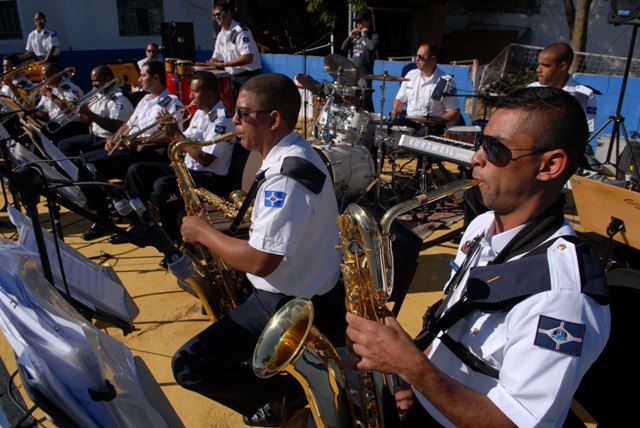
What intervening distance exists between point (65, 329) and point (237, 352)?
1.05 m

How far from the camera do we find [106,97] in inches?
250

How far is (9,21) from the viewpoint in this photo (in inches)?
560

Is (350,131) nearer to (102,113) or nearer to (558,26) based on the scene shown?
(102,113)

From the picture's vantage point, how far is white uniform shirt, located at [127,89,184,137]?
5.41m

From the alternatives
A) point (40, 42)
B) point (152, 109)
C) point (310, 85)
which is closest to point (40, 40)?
point (40, 42)

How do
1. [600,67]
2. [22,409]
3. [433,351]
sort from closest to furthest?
[22,409] → [433,351] → [600,67]

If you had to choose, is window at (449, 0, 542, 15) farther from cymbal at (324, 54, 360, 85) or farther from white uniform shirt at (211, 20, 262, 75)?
cymbal at (324, 54, 360, 85)

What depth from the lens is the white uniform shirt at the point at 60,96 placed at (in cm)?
687

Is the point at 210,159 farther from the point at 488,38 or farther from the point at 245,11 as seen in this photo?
the point at 488,38

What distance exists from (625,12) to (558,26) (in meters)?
14.8

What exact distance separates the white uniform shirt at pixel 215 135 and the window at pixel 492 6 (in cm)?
1730

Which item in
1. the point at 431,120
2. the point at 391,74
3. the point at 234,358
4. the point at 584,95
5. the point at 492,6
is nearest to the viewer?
the point at 234,358

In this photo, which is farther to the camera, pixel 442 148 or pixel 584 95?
pixel 584 95

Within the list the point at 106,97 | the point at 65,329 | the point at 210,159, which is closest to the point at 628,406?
the point at 65,329
